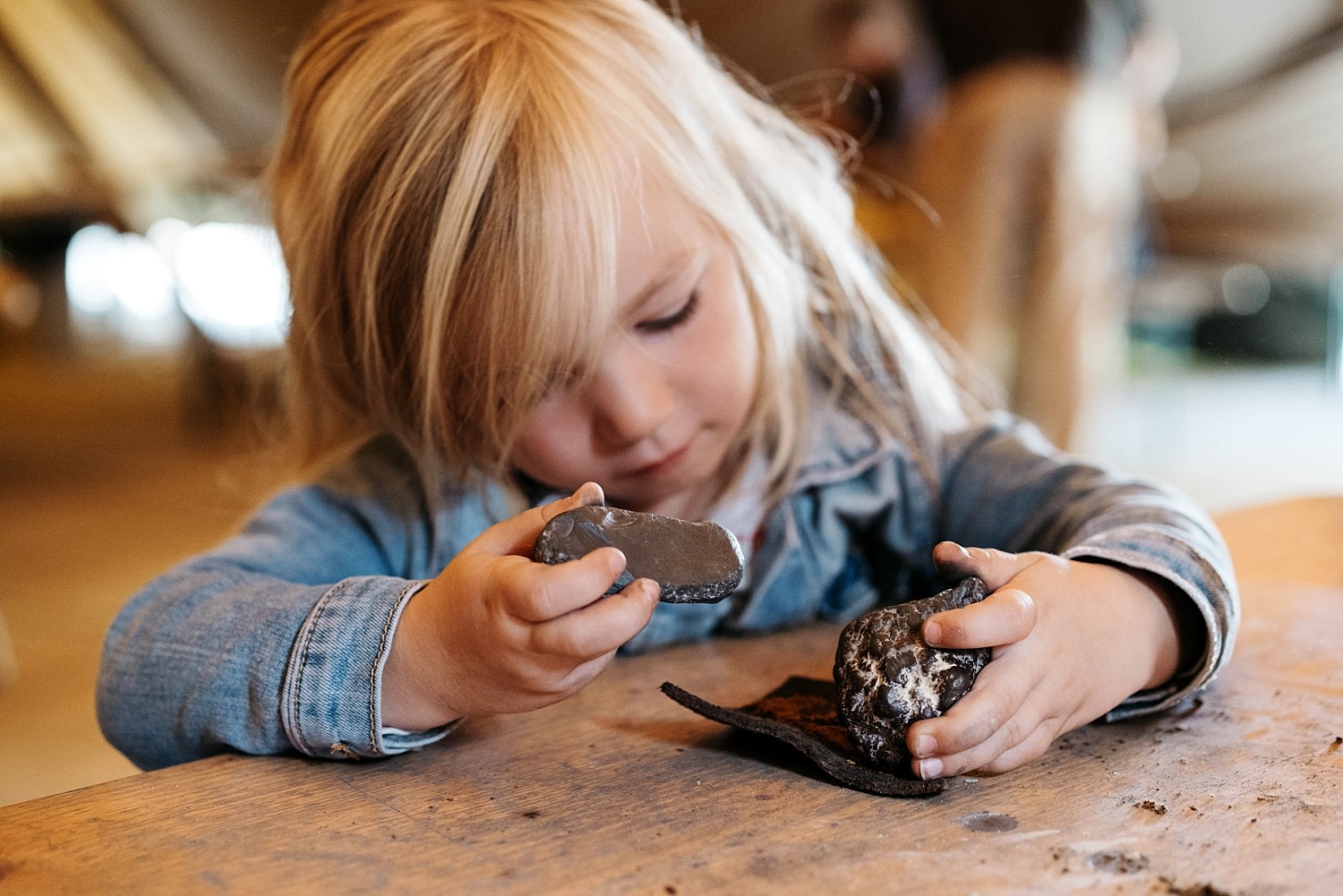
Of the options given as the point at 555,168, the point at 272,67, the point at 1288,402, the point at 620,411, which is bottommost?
the point at 1288,402

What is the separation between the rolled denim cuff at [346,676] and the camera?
24.4 inches

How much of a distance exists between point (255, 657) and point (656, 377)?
32cm

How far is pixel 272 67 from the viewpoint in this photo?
3.52m

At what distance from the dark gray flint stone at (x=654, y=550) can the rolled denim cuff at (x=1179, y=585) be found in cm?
25

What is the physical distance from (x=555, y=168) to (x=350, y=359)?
0.26 meters

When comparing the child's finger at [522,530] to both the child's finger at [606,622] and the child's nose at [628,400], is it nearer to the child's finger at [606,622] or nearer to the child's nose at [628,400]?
the child's finger at [606,622]

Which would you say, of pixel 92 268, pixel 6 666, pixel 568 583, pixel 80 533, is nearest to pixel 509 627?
pixel 568 583

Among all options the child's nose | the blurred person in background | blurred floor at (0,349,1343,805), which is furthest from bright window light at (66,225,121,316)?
the child's nose

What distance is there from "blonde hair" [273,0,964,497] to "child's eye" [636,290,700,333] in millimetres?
47

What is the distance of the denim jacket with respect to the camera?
656 mm

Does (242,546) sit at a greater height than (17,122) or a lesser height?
lesser

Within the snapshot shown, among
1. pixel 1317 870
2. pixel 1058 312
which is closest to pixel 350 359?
pixel 1317 870

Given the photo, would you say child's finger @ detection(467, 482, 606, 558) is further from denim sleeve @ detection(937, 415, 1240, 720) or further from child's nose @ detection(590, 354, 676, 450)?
denim sleeve @ detection(937, 415, 1240, 720)

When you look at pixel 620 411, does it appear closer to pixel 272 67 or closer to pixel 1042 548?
pixel 1042 548
